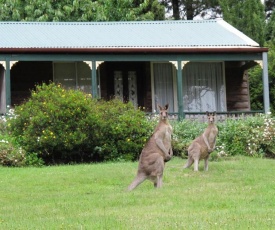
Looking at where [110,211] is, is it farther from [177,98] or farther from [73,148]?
[177,98]

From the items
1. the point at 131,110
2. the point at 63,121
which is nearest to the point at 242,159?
the point at 131,110

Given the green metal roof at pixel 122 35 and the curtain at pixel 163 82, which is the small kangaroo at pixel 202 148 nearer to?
the green metal roof at pixel 122 35

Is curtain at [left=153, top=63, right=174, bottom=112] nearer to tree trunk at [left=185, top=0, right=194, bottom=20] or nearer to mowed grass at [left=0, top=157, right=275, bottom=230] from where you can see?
mowed grass at [left=0, top=157, right=275, bottom=230]

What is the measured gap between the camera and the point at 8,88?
23.8 metres

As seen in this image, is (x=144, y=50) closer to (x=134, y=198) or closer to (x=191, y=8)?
(x=134, y=198)

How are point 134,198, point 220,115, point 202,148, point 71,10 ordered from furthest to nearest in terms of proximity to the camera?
point 71,10
point 220,115
point 202,148
point 134,198

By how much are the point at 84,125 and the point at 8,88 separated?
4.75 m

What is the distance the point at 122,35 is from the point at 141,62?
1.33m

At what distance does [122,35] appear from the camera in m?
27.9

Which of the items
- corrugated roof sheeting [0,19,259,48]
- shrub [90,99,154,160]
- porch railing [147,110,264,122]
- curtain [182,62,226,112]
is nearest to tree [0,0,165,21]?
corrugated roof sheeting [0,19,259,48]

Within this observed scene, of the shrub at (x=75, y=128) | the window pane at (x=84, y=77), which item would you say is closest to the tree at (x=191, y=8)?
the window pane at (x=84, y=77)

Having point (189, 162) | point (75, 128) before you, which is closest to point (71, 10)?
point (75, 128)

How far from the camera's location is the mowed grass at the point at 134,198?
32.0ft

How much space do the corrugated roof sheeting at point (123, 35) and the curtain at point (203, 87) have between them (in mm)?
1236
